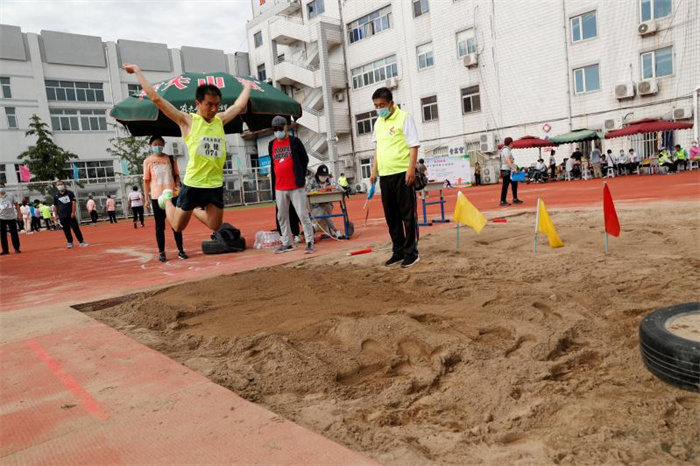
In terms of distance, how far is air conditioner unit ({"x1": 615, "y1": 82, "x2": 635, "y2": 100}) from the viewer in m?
23.1

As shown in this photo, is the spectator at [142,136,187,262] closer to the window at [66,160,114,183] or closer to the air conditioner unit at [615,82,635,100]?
the air conditioner unit at [615,82,635,100]

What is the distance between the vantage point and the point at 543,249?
5688 millimetres

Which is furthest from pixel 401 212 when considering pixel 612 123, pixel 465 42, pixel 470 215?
pixel 465 42

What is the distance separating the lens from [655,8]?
22.4m

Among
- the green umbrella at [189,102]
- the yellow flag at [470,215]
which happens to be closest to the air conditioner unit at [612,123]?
the green umbrella at [189,102]

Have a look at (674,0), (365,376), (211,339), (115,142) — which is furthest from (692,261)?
(115,142)

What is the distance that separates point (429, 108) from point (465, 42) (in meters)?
4.75

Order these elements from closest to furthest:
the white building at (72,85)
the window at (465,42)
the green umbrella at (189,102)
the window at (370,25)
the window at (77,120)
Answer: the green umbrella at (189,102), the window at (465,42), the white building at (72,85), the window at (370,25), the window at (77,120)

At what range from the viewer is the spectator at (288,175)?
23.7ft

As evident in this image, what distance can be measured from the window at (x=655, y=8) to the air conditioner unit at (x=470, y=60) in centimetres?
865

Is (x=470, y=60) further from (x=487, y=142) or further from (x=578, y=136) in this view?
(x=578, y=136)

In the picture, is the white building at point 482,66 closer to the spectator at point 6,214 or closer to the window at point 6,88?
the window at point 6,88

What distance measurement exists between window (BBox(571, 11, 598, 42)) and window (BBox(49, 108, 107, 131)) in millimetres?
33446

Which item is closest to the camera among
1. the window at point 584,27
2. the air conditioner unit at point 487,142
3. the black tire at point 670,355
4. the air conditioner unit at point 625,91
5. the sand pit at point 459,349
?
the sand pit at point 459,349
